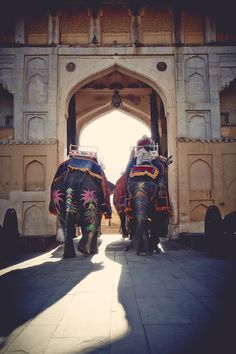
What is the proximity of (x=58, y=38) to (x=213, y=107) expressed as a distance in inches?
228

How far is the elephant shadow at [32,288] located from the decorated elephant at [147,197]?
1.42 metres

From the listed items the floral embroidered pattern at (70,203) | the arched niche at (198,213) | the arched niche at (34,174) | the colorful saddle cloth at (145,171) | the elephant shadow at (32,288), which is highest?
the arched niche at (34,174)

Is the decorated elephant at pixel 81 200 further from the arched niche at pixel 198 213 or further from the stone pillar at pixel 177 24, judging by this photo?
the stone pillar at pixel 177 24

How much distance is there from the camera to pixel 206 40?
11016mm

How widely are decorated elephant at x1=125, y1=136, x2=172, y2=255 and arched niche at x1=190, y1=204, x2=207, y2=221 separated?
449 centimetres

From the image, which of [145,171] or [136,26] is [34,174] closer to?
Result: [145,171]

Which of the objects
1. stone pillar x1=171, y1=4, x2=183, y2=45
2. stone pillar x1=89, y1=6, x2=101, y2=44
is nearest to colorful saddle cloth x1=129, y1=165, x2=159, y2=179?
stone pillar x1=89, y1=6, x2=101, y2=44

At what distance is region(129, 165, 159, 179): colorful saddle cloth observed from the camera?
5.80m

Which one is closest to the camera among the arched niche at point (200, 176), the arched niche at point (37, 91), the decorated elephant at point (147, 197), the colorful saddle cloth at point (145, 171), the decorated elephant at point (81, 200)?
the decorated elephant at point (81, 200)

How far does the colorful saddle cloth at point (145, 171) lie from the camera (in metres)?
5.80

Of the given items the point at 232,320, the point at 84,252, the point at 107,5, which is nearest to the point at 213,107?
the point at 107,5

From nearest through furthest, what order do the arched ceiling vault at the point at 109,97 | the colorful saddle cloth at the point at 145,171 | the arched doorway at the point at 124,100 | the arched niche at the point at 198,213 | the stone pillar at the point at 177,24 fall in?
the colorful saddle cloth at the point at 145,171
the arched niche at the point at 198,213
the stone pillar at the point at 177,24
the arched doorway at the point at 124,100
the arched ceiling vault at the point at 109,97

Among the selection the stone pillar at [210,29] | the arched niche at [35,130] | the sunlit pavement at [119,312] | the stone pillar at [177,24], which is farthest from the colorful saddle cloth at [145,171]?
the stone pillar at [210,29]

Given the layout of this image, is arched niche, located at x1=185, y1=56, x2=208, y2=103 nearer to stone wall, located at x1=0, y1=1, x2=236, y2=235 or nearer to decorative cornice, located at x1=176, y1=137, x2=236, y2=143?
stone wall, located at x1=0, y1=1, x2=236, y2=235
